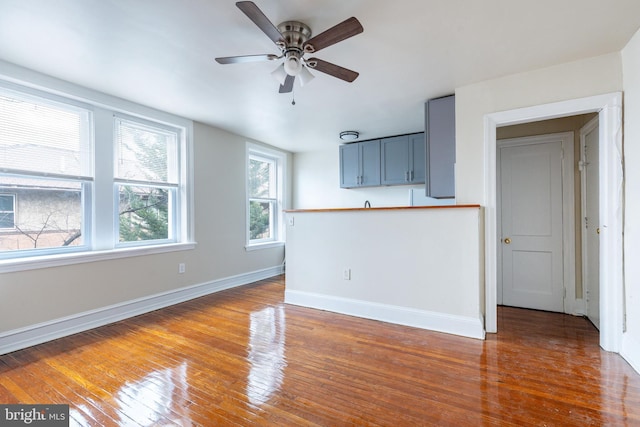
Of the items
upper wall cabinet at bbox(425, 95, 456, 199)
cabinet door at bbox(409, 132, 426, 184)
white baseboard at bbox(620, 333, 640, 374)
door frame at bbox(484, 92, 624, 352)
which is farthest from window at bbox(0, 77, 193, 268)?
white baseboard at bbox(620, 333, 640, 374)

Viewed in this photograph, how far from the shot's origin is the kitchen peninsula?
270cm

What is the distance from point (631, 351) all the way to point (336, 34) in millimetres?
3001

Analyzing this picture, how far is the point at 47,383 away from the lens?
1.95 m

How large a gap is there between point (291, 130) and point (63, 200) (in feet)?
9.30

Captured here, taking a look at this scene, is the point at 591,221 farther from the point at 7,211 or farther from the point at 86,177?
the point at 7,211

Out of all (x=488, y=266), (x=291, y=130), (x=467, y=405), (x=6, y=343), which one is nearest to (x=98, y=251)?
(x=6, y=343)

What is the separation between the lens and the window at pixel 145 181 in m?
3.33

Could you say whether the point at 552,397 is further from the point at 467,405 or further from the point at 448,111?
the point at 448,111

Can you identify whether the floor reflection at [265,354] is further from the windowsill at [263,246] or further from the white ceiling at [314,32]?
the white ceiling at [314,32]

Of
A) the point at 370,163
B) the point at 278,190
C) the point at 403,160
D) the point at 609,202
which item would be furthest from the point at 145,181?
the point at 609,202

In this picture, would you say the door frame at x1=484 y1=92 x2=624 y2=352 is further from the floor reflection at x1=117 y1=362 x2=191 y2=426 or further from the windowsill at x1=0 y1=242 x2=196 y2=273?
the windowsill at x1=0 y1=242 x2=196 y2=273

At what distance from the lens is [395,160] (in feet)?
15.0

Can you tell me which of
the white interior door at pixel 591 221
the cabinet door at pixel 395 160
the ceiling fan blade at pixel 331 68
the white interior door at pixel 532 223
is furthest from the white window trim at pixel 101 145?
the white interior door at pixel 591 221

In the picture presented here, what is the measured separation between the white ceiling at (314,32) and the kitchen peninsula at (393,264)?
1.24 meters
